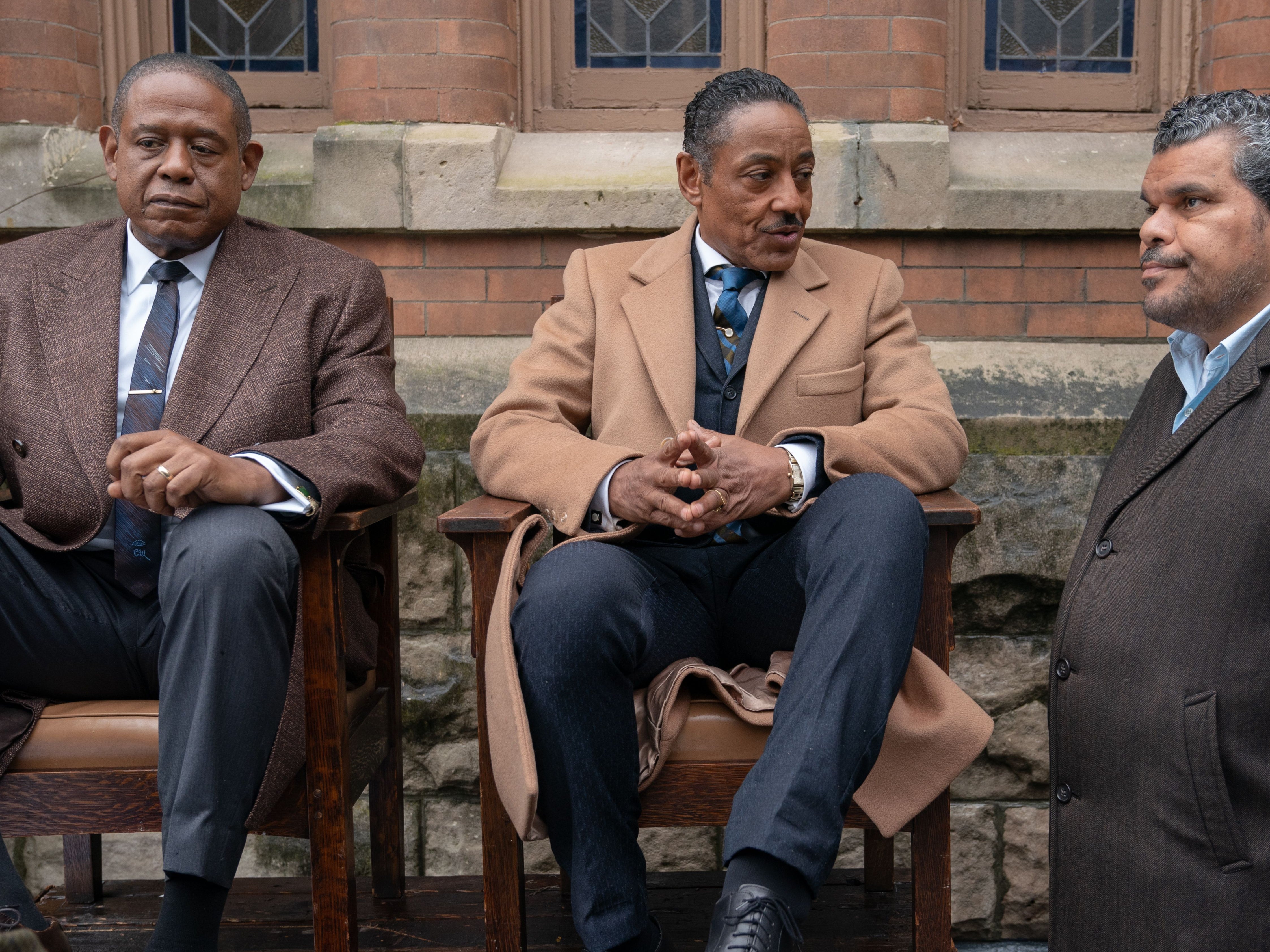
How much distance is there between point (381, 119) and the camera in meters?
3.58

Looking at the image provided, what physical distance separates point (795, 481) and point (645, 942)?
0.88 m

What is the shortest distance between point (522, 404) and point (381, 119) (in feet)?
4.47

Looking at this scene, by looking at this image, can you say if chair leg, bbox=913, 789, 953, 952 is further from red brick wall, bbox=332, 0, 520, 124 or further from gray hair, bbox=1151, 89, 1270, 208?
red brick wall, bbox=332, 0, 520, 124

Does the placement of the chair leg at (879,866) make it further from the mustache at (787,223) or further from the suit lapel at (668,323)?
the mustache at (787,223)

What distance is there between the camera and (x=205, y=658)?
209 centimetres

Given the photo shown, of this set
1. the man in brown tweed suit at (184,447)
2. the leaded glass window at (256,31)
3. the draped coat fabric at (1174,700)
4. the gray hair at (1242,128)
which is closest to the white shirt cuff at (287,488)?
the man in brown tweed suit at (184,447)

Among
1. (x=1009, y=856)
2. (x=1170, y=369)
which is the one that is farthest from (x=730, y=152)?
(x=1009, y=856)

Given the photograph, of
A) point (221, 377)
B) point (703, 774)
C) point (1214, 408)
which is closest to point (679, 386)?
point (703, 774)

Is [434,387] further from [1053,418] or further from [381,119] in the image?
[1053,418]

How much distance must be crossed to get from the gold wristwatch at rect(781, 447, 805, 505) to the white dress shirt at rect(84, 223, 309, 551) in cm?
121

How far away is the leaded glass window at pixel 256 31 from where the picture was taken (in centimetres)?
385

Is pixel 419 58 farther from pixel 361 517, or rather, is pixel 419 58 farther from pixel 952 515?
pixel 952 515

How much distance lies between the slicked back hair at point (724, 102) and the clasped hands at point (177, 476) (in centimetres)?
119

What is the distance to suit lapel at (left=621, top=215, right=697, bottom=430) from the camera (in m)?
2.62
